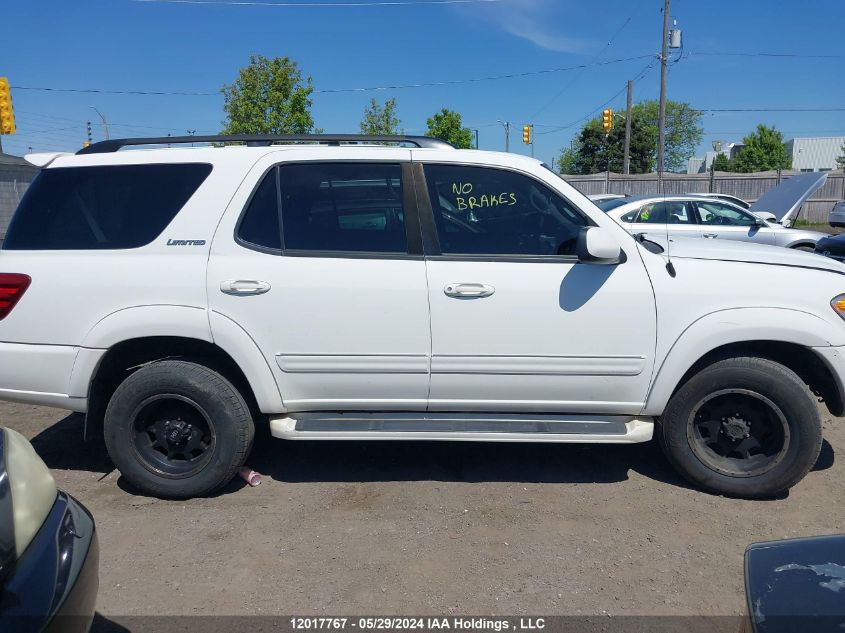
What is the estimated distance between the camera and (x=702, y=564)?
328 cm

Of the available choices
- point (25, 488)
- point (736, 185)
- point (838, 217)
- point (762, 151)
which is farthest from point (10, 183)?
point (762, 151)

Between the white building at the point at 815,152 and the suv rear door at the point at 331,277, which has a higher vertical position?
the white building at the point at 815,152

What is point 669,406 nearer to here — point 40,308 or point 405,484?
point 405,484

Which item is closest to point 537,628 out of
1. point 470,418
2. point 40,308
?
point 470,418

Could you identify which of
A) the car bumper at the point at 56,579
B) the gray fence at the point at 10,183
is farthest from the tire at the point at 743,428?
the gray fence at the point at 10,183

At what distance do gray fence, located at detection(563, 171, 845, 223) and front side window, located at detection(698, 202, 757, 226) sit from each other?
16384mm

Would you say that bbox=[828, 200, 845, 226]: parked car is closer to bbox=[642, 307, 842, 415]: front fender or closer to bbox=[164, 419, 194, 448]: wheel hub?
bbox=[642, 307, 842, 415]: front fender

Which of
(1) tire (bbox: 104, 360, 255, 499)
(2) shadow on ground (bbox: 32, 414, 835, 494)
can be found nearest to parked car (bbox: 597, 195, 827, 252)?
(2) shadow on ground (bbox: 32, 414, 835, 494)

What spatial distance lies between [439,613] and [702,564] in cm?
135

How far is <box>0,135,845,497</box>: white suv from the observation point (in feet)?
12.1

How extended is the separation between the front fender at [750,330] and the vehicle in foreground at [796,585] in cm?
190

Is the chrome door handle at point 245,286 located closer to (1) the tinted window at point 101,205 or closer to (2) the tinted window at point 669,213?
(1) the tinted window at point 101,205

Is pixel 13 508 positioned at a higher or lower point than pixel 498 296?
lower

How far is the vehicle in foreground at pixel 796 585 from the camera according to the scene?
151cm
